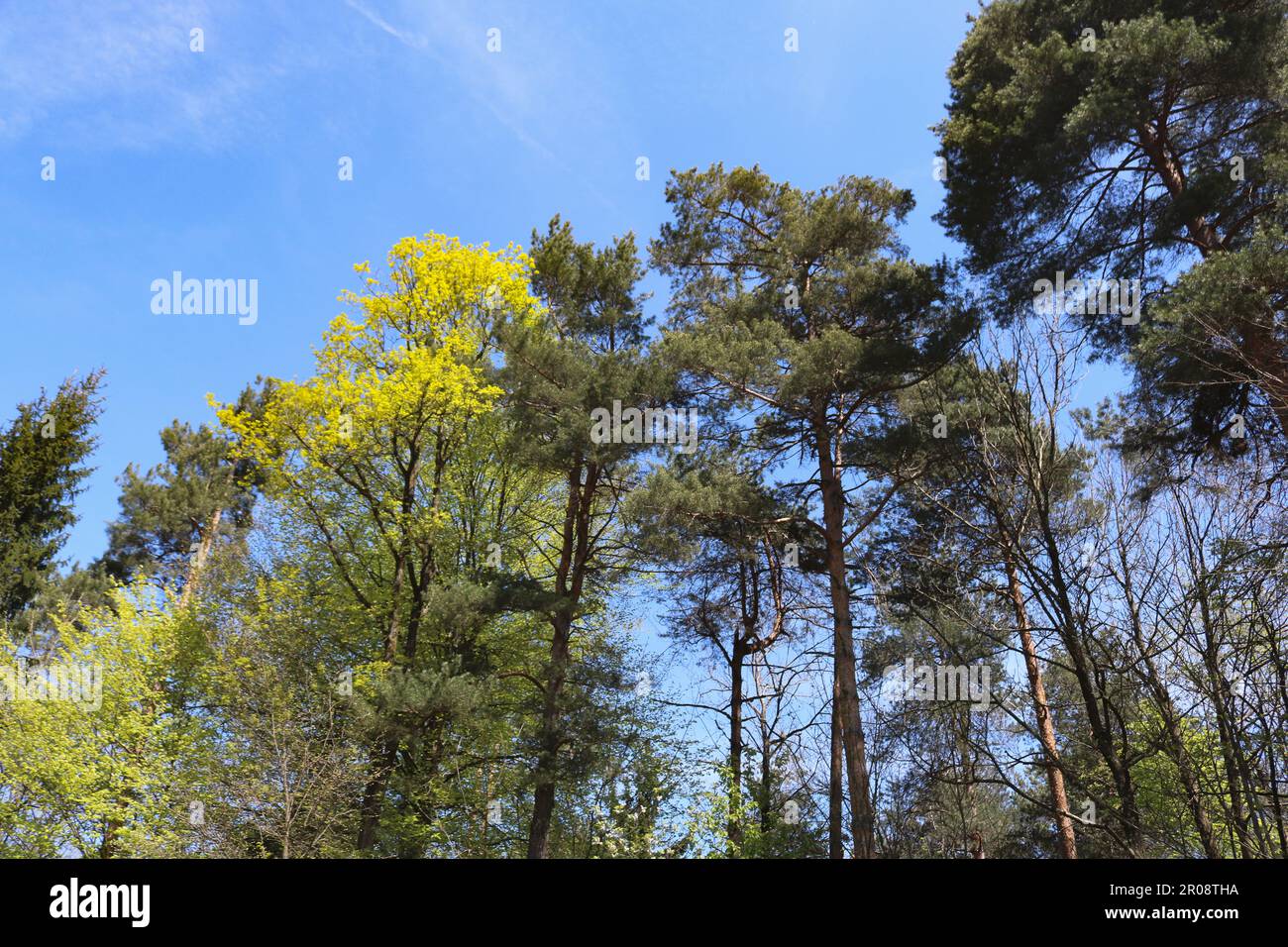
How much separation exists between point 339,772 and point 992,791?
14.3 meters

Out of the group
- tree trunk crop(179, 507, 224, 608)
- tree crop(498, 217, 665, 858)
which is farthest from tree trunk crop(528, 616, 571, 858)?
tree trunk crop(179, 507, 224, 608)

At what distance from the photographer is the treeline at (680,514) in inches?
423

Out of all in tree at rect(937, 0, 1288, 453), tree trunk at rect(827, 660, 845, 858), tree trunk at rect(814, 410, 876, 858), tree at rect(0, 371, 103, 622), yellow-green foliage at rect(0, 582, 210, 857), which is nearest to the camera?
tree at rect(937, 0, 1288, 453)

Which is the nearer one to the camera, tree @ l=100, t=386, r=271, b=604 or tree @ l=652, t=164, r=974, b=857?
tree @ l=652, t=164, r=974, b=857

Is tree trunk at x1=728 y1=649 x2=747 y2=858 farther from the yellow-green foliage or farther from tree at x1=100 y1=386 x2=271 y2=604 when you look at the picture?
tree at x1=100 y1=386 x2=271 y2=604

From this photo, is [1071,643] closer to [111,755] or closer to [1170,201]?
[1170,201]

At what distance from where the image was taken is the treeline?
10.8m

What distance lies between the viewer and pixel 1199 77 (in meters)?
10.3

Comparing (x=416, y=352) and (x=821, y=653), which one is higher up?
(x=416, y=352)

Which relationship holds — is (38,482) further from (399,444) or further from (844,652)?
(844,652)

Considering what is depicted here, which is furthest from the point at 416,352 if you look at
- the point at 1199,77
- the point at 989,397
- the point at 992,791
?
the point at 992,791

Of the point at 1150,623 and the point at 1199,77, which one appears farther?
the point at 1199,77

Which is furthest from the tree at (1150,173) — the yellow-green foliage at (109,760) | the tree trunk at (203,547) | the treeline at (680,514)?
the tree trunk at (203,547)
